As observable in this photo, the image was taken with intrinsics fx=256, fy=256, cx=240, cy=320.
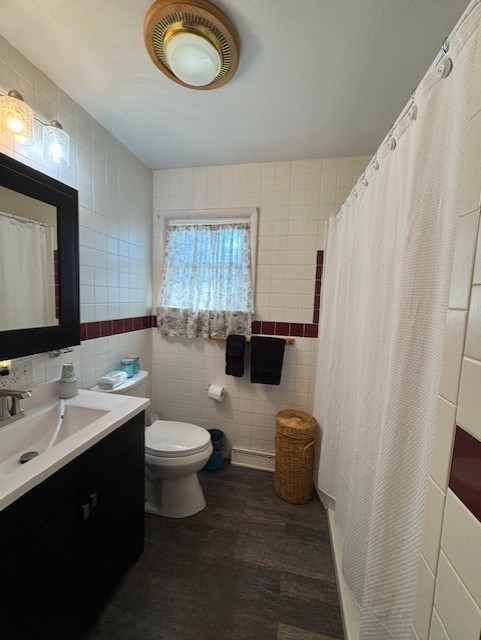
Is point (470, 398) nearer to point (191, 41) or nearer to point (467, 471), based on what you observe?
point (467, 471)

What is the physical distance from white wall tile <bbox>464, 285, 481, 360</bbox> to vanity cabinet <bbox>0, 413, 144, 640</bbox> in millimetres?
1070

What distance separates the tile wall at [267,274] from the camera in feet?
6.13

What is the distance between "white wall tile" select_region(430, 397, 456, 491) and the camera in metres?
0.45

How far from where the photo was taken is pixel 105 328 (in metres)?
1.65

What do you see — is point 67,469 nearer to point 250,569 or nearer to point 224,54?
point 250,569

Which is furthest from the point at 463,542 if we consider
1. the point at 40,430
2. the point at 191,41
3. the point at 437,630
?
the point at 191,41

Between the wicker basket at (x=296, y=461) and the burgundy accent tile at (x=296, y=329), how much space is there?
643mm

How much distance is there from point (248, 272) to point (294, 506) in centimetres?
166

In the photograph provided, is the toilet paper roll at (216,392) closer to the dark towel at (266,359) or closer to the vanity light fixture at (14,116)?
the dark towel at (266,359)

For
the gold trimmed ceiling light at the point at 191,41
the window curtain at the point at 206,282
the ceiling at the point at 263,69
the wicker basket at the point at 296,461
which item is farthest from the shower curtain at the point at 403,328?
the window curtain at the point at 206,282

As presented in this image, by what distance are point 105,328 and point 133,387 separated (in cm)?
42

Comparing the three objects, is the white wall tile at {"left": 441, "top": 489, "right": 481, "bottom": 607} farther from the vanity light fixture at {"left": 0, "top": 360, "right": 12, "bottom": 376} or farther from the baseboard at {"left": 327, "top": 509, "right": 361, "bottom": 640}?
the vanity light fixture at {"left": 0, "top": 360, "right": 12, "bottom": 376}

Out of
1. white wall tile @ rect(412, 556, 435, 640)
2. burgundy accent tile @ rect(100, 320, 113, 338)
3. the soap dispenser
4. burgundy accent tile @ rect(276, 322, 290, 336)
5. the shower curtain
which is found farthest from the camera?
burgundy accent tile @ rect(276, 322, 290, 336)

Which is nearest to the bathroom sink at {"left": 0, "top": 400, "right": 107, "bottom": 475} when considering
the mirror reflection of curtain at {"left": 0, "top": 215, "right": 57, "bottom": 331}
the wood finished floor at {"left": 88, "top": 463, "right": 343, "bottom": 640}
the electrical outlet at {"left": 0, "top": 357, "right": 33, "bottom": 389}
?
the electrical outlet at {"left": 0, "top": 357, "right": 33, "bottom": 389}
